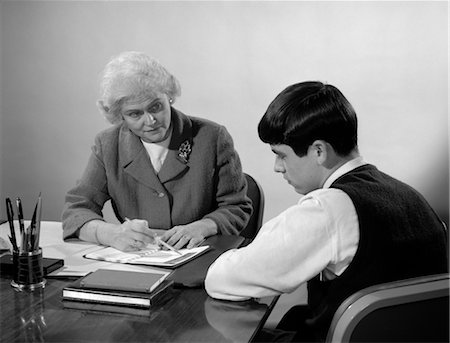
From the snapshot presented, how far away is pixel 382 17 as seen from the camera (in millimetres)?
3623

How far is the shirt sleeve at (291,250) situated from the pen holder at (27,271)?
518mm

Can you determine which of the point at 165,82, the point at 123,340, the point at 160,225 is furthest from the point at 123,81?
the point at 123,340

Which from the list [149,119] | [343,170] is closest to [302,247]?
[343,170]

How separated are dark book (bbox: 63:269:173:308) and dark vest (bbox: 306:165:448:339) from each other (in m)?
0.37

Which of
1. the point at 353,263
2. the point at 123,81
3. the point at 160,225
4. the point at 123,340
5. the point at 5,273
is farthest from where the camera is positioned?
the point at 160,225

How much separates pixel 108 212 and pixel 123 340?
301 cm

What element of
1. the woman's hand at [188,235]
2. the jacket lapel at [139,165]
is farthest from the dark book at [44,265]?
the jacket lapel at [139,165]

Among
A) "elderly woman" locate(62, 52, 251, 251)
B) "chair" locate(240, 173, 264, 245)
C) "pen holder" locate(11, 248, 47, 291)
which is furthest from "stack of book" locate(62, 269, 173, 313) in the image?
"chair" locate(240, 173, 264, 245)

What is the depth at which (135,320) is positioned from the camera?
1.35 metres

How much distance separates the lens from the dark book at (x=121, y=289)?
143cm

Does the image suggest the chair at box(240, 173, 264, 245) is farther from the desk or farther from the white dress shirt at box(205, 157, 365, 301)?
the white dress shirt at box(205, 157, 365, 301)

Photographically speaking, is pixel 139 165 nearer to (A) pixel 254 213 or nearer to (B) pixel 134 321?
(A) pixel 254 213

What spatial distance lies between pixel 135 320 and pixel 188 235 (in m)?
0.69

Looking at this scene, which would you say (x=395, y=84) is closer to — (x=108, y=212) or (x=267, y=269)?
(x=108, y=212)
